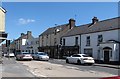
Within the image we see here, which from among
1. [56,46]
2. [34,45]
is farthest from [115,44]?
[34,45]

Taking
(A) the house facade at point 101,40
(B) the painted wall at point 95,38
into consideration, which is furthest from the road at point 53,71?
(B) the painted wall at point 95,38

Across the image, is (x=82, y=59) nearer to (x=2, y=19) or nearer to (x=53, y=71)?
(x=2, y=19)

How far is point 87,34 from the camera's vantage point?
160ft

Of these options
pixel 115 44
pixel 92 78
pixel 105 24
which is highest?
pixel 105 24

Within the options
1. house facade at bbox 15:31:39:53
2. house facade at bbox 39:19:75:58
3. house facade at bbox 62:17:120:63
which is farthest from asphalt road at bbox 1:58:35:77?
house facade at bbox 15:31:39:53

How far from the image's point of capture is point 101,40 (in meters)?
44.2

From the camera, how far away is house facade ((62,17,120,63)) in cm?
3931

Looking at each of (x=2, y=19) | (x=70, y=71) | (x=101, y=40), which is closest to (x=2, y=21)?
(x=2, y=19)

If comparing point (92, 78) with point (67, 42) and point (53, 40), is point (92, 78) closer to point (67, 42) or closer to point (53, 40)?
point (67, 42)

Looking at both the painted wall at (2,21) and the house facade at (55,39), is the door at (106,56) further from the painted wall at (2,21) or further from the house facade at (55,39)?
the house facade at (55,39)

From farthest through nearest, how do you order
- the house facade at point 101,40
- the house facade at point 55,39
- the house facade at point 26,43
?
the house facade at point 26,43, the house facade at point 55,39, the house facade at point 101,40

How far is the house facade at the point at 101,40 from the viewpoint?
3931cm

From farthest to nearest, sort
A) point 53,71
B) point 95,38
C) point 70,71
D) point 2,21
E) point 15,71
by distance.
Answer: point 95,38 < point 2,21 < point 70,71 < point 53,71 < point 15,71

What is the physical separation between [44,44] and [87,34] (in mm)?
27666
